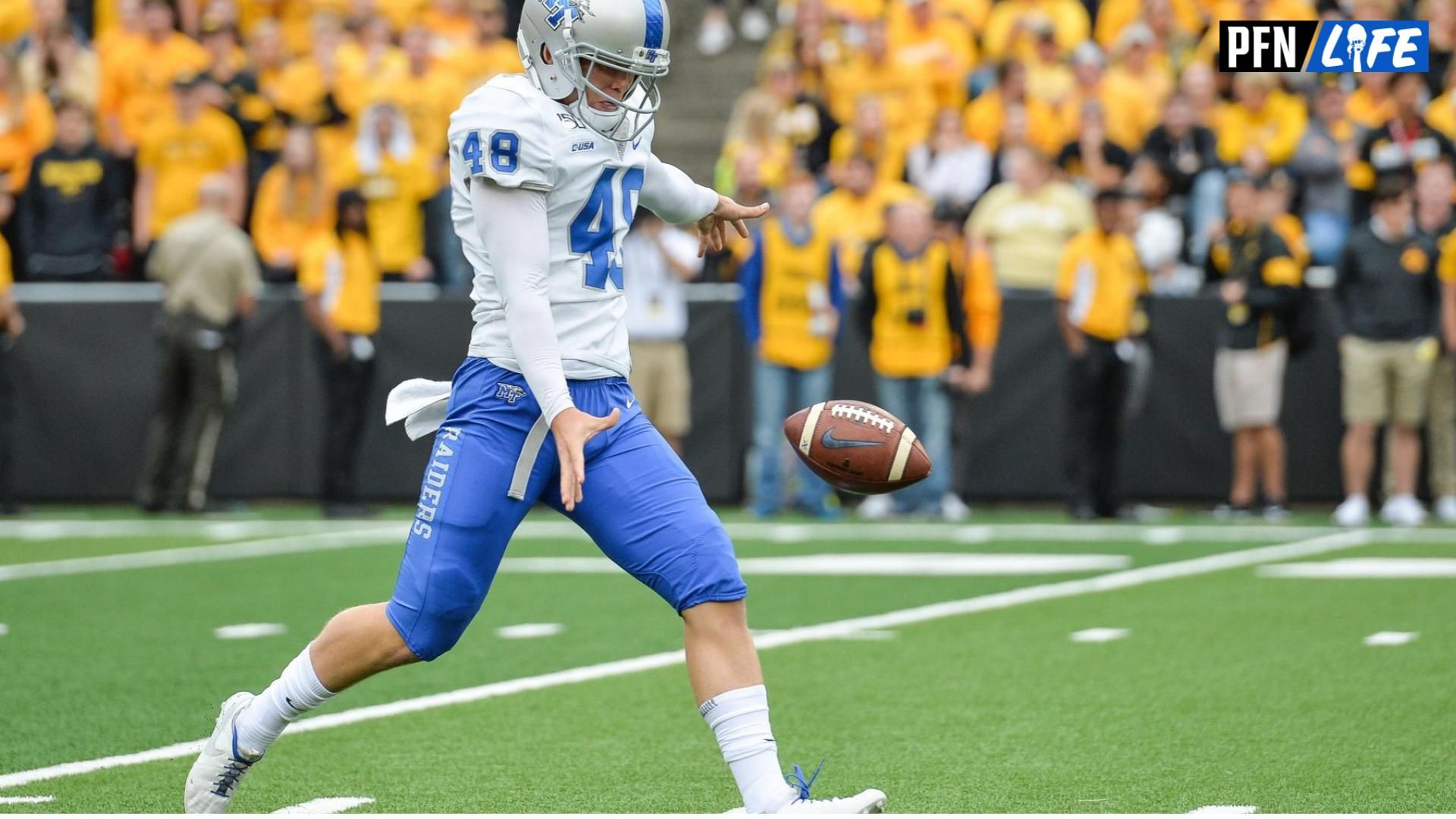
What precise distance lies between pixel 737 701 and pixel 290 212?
10885 mm

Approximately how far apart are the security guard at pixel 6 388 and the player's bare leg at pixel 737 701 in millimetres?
9949

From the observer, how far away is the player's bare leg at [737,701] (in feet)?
14.4

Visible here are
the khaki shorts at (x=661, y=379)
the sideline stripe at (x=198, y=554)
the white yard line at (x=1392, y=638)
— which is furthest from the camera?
the khaki shorts at (x=661, y=379)

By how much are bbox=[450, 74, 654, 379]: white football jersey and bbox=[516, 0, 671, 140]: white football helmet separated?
0.13ft

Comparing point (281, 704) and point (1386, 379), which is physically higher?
point (1386, 379)

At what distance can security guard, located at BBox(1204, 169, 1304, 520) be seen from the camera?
13.1 metres

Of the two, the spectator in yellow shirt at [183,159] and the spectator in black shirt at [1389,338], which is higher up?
the spectator in yellow shirt at [183,159]

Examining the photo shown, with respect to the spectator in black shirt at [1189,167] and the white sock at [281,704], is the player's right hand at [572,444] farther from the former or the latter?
the spectator in black shirt at [1189,167]

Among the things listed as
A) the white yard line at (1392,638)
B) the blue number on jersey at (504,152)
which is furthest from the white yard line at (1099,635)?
the blue number on jersey at (504,152)

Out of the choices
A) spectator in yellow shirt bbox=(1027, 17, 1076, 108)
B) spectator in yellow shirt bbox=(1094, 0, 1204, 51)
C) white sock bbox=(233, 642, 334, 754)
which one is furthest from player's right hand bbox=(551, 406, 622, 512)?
spectator in yellow shirt bbox=(1094, 0, 1204, 51)

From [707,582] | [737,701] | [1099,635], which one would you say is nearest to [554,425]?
[707,582]

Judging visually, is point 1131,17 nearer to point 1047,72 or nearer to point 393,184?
point 1047,72

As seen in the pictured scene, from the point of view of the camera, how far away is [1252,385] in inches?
516

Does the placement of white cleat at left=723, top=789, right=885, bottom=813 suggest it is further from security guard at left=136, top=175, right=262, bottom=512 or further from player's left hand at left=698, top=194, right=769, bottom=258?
security guard at left=136, top=175, right=262, bottom=512
